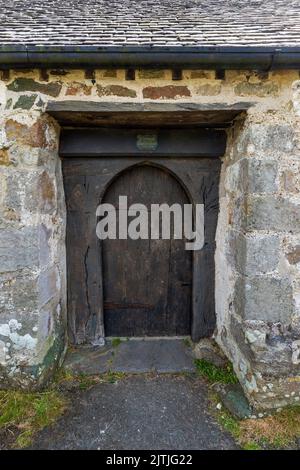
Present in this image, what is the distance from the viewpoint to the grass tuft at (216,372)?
2240mm

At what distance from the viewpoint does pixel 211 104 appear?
1955 millimetres

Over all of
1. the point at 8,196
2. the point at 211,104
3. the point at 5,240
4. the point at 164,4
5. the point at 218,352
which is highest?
the point at 164,4

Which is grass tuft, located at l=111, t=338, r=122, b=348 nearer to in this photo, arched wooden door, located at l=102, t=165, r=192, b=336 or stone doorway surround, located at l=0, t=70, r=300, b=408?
arched wooden door, located at l=102, t=165, r=192, b=336

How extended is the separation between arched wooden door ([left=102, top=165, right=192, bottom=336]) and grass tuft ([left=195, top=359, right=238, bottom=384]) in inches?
15.6

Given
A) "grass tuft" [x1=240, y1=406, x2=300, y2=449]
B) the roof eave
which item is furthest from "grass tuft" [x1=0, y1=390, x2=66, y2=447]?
the roof eave

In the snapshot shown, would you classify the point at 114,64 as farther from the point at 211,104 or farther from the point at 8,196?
the point at 8,196

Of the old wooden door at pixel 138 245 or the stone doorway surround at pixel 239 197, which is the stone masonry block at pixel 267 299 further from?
the old wooden door at pixel 138 245

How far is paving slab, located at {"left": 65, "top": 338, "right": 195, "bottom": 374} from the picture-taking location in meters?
2.38

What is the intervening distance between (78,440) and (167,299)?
4.35 ft

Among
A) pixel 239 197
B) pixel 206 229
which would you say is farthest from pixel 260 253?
pixel 206 229

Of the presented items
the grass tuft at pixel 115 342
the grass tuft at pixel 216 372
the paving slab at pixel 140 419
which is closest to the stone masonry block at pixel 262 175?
the grass tuft at pixel 216 372

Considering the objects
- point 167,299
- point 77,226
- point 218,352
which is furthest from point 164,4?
point 218,352

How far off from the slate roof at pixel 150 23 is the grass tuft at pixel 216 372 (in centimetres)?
240
